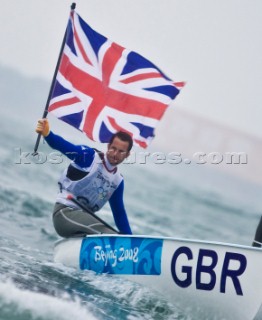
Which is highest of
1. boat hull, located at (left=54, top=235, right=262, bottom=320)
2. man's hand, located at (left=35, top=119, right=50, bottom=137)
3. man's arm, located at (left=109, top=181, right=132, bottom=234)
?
man's hand, located at (left=35, top=119, right=50, bottom=137)

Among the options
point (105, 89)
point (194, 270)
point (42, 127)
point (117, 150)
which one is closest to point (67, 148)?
point (42, 127)

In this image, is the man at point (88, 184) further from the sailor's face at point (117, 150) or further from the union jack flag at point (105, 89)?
the union jack flag at point (105, 89)

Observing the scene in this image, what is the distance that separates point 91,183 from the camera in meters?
6.68

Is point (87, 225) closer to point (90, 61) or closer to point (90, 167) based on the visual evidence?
point (90, 167)

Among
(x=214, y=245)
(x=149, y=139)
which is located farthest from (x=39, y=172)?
(x=214, y=245)

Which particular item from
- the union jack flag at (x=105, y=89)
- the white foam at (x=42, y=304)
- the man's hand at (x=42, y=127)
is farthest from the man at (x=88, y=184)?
the white foam at (x=42, y=304)

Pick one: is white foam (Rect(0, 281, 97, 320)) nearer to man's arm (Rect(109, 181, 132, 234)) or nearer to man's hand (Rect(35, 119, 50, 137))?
man's hand (Rect(35, 119, 50, 137))

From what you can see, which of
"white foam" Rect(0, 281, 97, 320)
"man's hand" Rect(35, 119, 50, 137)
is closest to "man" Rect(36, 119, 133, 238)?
"man's hand" Rect(35, 119, 50, 137)

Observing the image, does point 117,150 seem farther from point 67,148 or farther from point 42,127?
point 42,127

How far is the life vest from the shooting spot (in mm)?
6617

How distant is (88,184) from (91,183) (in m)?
0.03

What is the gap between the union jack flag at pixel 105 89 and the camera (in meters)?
6.99

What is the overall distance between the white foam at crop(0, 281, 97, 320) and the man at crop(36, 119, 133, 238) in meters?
1.40

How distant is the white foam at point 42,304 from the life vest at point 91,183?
1.51 m
